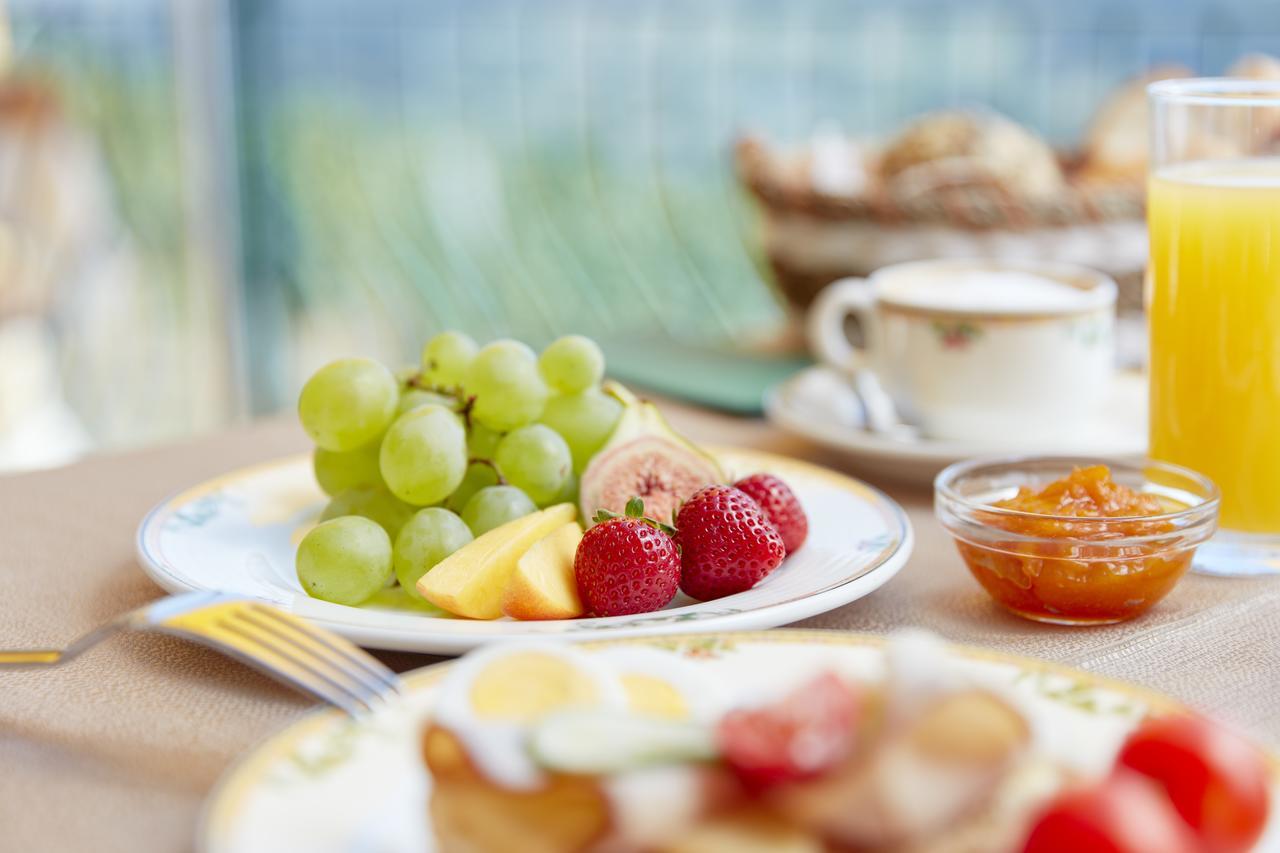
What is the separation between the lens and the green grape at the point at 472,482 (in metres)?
1.14

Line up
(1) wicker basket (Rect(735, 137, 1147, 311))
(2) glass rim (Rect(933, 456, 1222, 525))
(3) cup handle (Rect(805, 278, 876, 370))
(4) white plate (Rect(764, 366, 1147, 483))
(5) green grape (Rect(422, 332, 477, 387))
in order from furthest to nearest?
(1) wicker basket (Rect(735, 137, 1147, 311)), (3) cup handle (Rect(805, 278, 876, 370)), (4) white plate (Rect(764, 366, 1147, 483)), (5) green grape (Rect(422, 332, 477, 387)), (2) glass rim (Rect(933, 456, 1222, 525))

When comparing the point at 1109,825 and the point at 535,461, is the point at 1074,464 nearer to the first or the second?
the point at 535,461

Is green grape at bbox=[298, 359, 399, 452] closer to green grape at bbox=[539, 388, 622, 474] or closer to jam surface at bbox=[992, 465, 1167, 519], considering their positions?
green grape at bbox=[539, 388, 622, 474]

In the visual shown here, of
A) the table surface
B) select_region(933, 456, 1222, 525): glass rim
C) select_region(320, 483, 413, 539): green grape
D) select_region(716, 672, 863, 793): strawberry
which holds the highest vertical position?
select_region(716, 672, 863, 793): strawberry

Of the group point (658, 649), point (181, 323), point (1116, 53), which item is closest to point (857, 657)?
point (658, 649)

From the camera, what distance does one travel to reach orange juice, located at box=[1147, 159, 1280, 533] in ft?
3.69

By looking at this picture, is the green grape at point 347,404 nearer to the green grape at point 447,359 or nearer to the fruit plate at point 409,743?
the green grape at point 447,359

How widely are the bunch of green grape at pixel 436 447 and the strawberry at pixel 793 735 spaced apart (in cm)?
49

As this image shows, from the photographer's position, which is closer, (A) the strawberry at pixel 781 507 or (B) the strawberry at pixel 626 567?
(B) the strawberry at pixel 626 567

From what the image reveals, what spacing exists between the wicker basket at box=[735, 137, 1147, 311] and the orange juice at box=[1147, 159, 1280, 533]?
0.62 meters

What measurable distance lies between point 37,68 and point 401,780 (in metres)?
3.82

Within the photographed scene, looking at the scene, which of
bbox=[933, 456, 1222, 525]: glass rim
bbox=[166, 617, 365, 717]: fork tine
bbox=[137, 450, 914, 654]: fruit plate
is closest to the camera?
bbox=[166, 617, 365, 717]: fork tine

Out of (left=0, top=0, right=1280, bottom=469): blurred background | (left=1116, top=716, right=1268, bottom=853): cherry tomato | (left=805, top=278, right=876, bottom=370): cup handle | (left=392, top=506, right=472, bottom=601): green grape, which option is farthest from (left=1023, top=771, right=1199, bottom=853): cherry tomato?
(left=0, top=0, right=1280, bottom=469): blurred background

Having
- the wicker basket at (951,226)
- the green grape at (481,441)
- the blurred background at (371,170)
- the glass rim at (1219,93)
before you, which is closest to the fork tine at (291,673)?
the green grape at (481,441)
